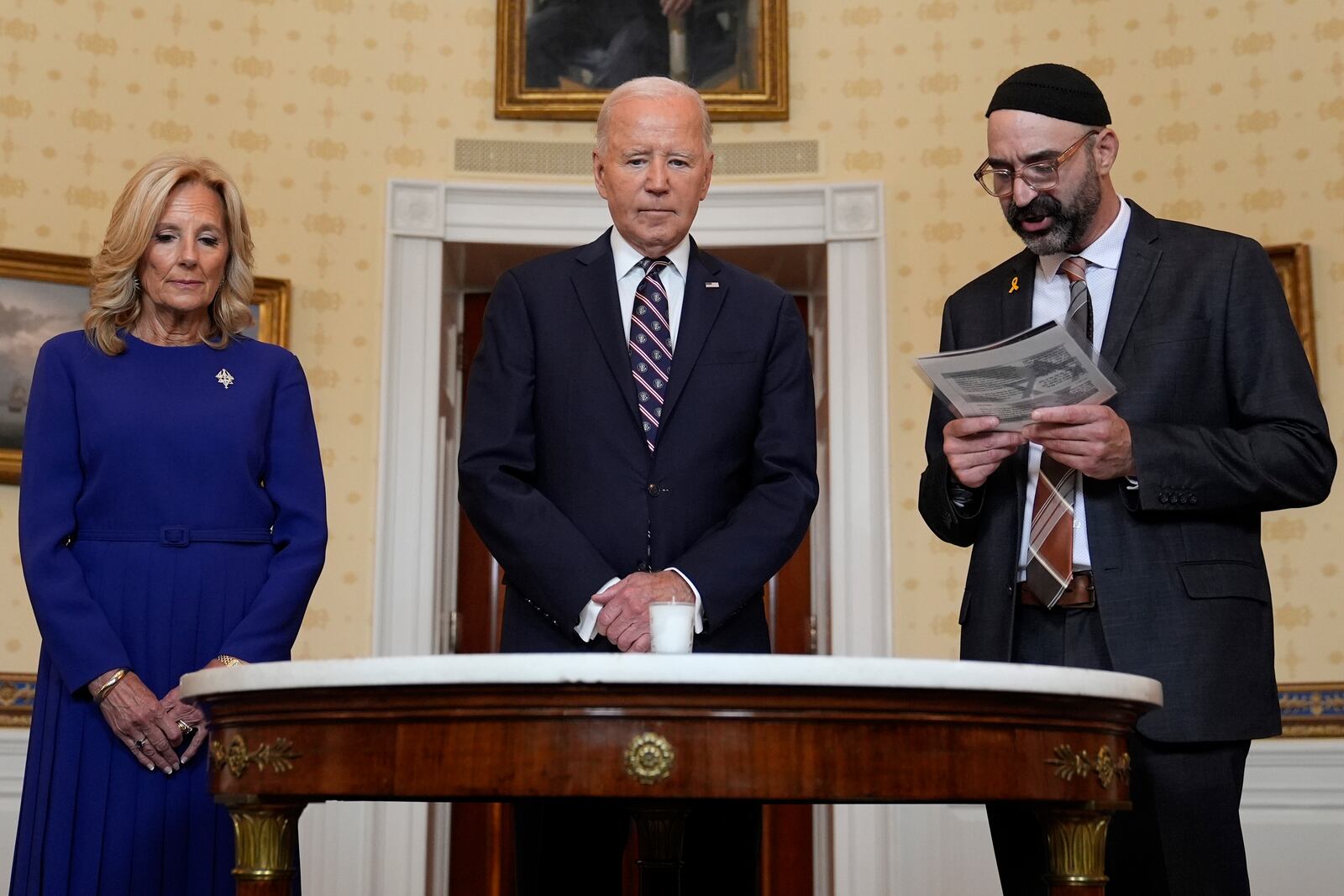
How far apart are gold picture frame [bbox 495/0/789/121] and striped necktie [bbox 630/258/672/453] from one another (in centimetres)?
301

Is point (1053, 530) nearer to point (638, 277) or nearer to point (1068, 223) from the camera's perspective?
point (1068, 223)

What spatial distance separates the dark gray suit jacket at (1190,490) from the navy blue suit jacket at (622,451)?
335mm

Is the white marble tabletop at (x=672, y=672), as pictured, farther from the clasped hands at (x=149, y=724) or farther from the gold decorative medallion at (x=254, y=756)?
the clasped hands at (x=149, y=724)

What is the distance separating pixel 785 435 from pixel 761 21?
3.39 metres

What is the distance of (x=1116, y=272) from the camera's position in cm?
280

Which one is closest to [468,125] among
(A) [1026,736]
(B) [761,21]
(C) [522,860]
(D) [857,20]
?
(B) [761,21]

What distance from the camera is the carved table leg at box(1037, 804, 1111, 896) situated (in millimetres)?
1859

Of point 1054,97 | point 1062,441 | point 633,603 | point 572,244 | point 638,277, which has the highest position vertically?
point 572,244

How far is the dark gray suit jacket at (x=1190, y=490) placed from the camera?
2520 millimetres

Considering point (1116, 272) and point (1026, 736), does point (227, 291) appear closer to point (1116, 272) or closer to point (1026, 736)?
point (1116, 272)

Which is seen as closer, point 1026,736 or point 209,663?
point 1026,736

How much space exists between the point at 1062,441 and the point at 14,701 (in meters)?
3.78

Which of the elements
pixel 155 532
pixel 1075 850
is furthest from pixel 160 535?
pixel 1075 850

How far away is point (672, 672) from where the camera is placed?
5.42 ft
